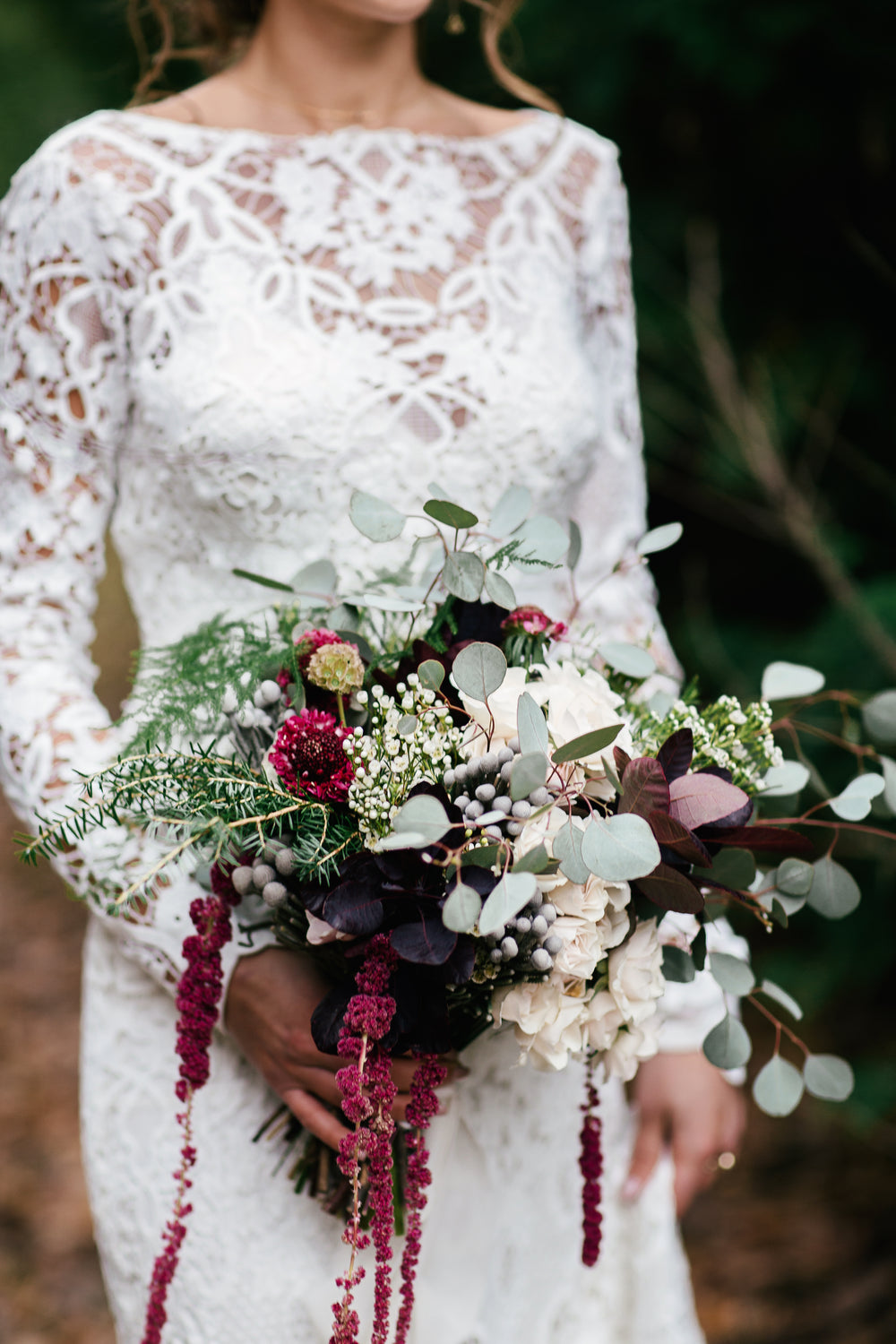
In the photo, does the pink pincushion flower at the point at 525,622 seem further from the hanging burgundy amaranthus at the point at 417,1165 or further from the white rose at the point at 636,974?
the hanging burgundy amaranthus at the point at 417,1165

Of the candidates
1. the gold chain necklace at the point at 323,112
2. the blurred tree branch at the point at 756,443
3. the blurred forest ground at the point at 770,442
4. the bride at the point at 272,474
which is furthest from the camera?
the blurred forest ground at the point at 770,442

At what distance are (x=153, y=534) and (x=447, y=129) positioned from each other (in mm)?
769

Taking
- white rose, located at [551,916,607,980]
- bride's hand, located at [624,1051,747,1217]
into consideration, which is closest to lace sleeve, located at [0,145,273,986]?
white rose, located at [551,916,607,980]

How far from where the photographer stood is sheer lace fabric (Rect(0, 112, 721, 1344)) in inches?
53.3

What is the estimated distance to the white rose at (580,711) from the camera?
3.10 ft

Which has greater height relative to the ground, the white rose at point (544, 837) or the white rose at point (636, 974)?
the white rose at point (544, 837)

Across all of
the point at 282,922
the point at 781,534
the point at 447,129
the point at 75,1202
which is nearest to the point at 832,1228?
the point at 781,534

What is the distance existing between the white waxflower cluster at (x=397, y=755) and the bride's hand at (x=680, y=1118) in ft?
2.61

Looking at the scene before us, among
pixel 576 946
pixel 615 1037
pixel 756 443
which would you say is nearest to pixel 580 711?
pixel 576 946

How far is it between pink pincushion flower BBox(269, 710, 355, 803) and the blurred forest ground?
1.78m

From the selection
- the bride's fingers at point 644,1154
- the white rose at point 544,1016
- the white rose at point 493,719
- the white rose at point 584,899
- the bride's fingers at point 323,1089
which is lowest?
the bride's fingers at point 644,1154

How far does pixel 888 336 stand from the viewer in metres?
2.95

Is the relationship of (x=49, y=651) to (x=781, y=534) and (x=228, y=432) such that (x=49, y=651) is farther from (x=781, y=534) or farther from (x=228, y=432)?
(x=781, y=534)

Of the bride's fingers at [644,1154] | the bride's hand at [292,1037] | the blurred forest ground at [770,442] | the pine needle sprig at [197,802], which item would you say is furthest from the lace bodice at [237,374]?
the blurred forest ground at [770,442]
